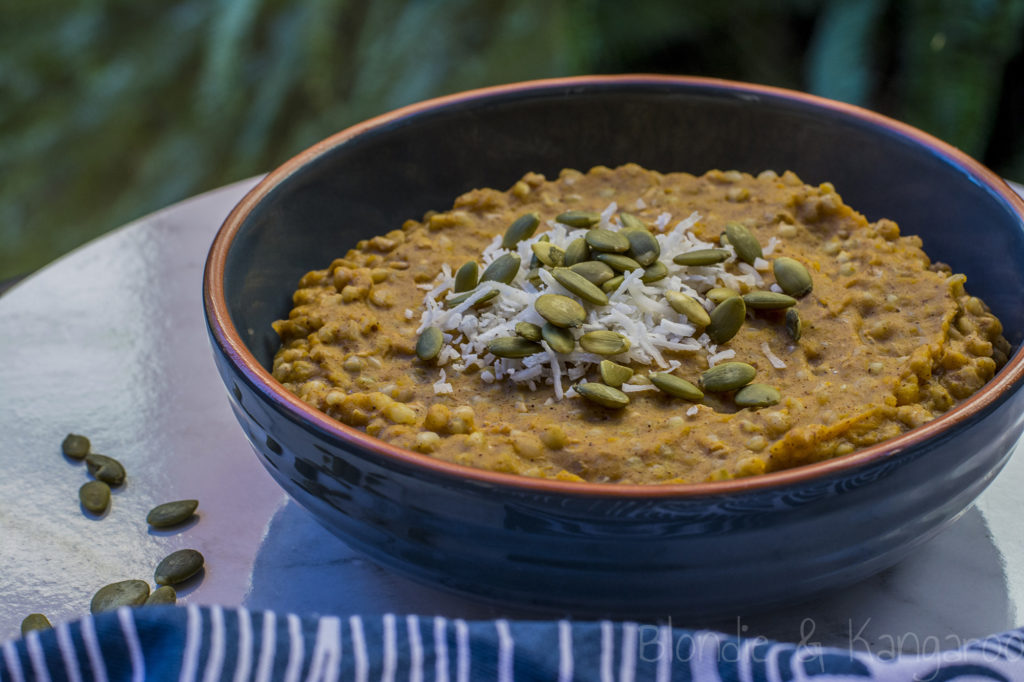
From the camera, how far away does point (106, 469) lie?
1.54 m

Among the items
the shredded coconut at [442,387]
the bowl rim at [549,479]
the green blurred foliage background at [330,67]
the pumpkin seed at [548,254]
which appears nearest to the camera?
the bowl rim at [549,479]

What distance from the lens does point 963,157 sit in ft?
5.77

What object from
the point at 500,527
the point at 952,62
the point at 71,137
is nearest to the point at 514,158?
the point at 500,527

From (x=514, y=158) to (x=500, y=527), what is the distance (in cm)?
109

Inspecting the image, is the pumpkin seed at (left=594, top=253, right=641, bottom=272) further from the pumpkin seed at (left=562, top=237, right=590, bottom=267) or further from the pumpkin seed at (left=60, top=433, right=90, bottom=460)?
the pumpkin seed at (left=60, top=433, right=90, bottom=460)

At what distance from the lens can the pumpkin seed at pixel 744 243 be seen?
1.63 metres

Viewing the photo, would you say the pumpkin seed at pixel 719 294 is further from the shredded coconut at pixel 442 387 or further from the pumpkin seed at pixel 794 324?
the shredded coconut at pixel 442 387

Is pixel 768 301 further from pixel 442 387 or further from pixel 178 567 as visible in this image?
pixel 178 567

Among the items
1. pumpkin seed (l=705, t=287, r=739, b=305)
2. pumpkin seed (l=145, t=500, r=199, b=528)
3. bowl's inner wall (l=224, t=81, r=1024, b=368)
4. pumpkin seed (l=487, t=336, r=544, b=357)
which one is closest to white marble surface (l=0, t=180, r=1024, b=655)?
pumpkin seed (l=145, t=500, r=199, b=528)

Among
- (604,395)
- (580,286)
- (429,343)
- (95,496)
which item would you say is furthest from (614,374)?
(95,496)

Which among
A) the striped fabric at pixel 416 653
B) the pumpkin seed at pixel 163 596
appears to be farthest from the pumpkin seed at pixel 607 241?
the pumpkin seed at pixel 163 596

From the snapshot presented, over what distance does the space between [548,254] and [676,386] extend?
36 cm

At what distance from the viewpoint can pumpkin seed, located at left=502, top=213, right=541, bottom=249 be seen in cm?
171

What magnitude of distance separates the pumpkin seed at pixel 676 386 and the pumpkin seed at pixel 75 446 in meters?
0.86
